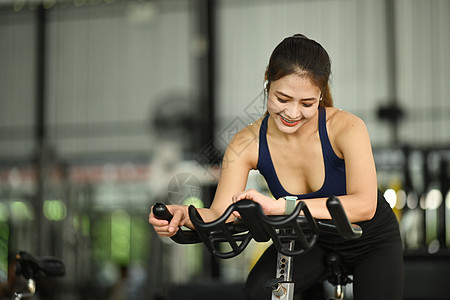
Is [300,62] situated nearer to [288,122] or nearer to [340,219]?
[288,122]

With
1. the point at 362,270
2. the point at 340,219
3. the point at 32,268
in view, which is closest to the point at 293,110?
the point at 340,219

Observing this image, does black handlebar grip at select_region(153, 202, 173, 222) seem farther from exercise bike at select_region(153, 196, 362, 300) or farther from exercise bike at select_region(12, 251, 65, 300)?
exercise bike at select_region(12, 251, 65, 300)

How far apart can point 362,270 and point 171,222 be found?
0.55 metres

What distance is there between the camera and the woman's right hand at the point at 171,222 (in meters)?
1.42

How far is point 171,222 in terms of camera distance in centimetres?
143

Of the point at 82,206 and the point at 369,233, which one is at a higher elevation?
the point at 369,233

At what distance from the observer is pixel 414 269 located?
2.81m

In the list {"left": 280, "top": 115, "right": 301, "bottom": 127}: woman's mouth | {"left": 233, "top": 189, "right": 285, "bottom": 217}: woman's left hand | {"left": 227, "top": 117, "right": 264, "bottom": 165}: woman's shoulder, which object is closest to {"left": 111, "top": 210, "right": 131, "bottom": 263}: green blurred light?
{"left": 227, "top": 117, "right": 264, "bottom": 165}: woman's shoulder

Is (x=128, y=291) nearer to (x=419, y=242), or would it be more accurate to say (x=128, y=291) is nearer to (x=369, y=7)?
(x=419, y=242)

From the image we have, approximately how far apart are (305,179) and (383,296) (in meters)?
0.35

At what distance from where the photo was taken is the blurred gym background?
21.5 feet

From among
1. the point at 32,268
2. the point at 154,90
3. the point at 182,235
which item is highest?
the point at 154,90

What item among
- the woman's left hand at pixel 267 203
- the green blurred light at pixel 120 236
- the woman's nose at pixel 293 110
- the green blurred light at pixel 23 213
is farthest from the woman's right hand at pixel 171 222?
the green blurred light at pixel 120 236

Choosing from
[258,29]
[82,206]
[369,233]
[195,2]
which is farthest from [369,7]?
[369,233]
